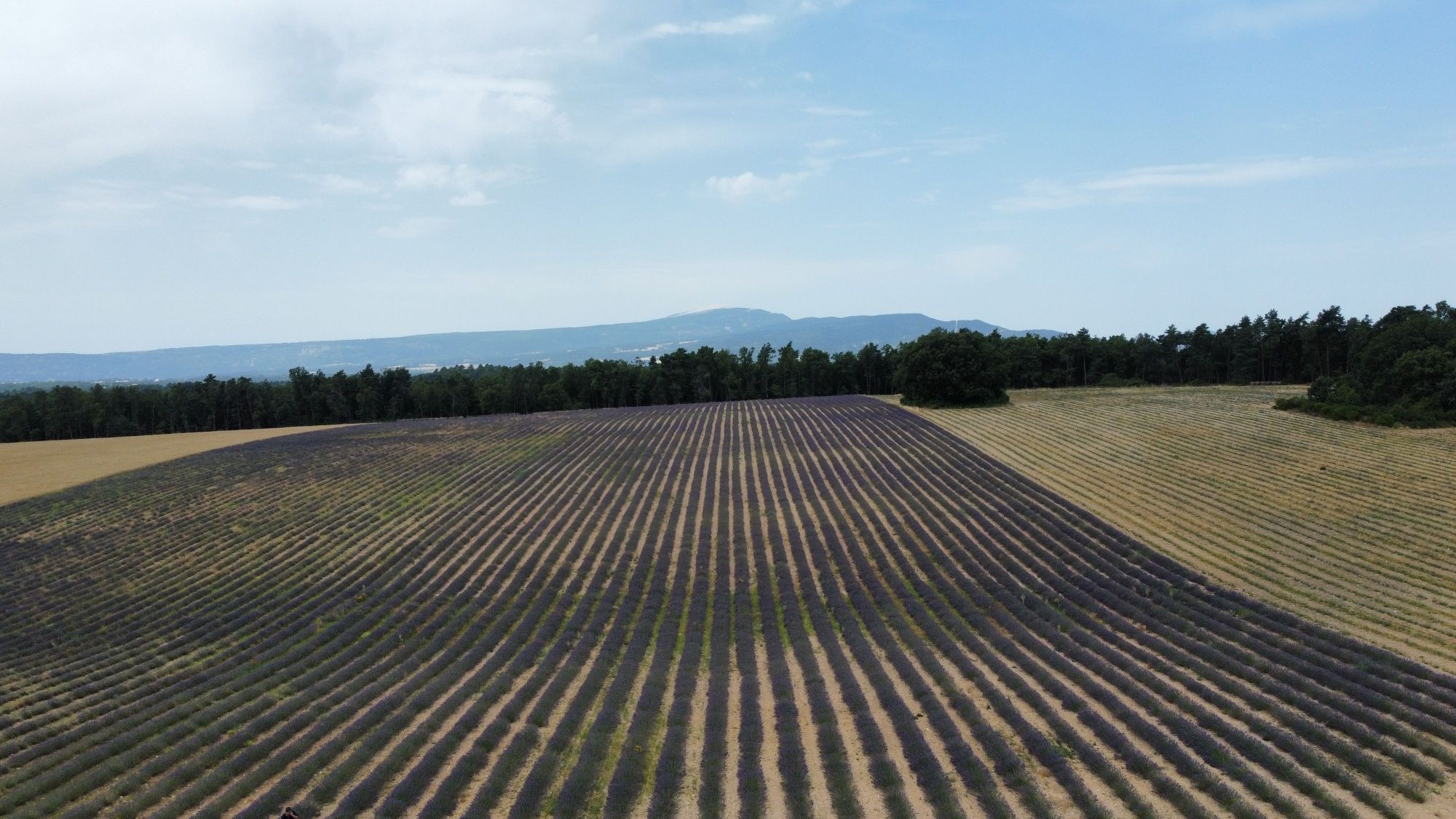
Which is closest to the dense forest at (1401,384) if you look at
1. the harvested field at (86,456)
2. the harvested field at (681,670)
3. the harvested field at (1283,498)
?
the harvested field at (1283,498)

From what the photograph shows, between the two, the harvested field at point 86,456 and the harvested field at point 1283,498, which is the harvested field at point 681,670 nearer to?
the harvested field at point 1283,498

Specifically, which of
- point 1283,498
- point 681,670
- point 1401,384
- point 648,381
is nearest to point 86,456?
point 648,381

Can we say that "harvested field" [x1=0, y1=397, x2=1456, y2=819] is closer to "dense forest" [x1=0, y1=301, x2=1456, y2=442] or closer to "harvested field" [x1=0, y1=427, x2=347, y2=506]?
"harvested field" [x1=0, y1=427, x2=347, y2=506]

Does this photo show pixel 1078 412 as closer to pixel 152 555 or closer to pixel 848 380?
pixel 848 380

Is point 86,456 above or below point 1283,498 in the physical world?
above

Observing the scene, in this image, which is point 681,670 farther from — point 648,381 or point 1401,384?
point 648,381

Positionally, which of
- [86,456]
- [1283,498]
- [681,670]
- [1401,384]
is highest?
[1401,384]
